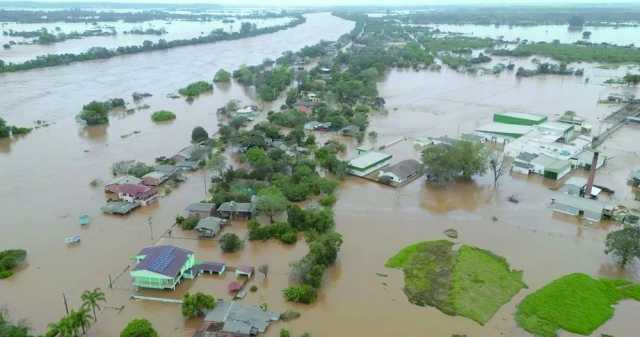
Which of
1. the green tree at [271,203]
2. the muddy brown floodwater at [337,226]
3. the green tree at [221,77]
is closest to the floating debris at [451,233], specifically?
the muddy brown floodwater at [337,226]

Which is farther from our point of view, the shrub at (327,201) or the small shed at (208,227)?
the shrub at (327,201)

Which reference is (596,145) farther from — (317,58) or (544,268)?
(317,58)

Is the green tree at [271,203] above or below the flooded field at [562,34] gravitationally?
below

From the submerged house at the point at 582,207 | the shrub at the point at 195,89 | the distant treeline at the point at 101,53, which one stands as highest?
the distant treeline at the point at 101,53

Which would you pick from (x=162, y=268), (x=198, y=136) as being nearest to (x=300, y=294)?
(x=162, y=268)

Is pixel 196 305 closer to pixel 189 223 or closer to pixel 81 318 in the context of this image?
pixel 81 318

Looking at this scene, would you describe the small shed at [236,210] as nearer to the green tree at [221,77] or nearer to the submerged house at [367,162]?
the submerged house at [367,162]

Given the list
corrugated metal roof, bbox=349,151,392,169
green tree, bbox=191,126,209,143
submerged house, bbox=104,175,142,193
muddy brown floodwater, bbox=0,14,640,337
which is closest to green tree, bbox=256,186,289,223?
muddy brown floodwater, bbox=0,14,640,337
